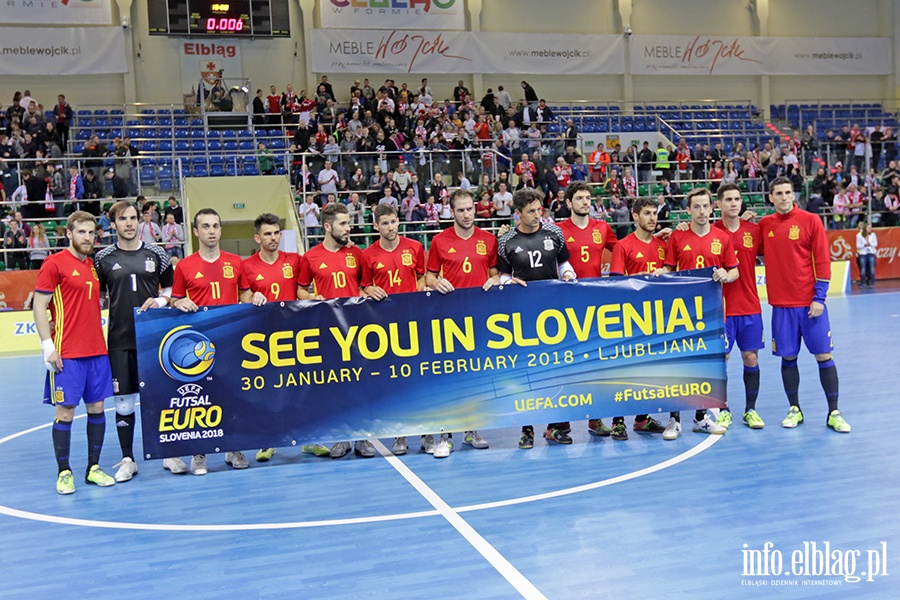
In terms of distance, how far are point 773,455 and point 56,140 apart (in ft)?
68.1

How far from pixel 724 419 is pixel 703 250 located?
58.4 inches

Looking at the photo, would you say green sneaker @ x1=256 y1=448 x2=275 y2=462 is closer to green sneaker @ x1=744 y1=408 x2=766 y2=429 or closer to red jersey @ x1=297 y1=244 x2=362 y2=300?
red jersey @ x1=297 y1=244 x2=362 y2=300

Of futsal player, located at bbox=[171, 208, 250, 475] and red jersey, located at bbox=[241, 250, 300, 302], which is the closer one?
futsal player, located at bbox=[171, 208, 250, 475]

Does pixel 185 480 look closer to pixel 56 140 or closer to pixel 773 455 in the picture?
pixel 773 455

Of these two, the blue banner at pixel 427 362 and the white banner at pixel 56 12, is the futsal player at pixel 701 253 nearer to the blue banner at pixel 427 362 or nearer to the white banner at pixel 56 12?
the blue banner at pixel 427 362

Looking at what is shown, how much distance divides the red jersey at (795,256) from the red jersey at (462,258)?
2427 mm

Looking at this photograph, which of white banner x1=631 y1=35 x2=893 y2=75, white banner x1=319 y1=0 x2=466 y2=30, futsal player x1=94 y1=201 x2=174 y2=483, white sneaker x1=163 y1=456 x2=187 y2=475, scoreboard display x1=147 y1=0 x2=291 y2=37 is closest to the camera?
futsal player x1=94 y1=201 x2=174 y2=483

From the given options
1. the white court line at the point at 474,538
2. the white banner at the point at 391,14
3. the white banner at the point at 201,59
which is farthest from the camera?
the white banner at the point at 391,14

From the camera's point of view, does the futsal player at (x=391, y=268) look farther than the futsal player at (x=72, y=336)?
Yes

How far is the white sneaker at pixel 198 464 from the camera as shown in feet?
23.1

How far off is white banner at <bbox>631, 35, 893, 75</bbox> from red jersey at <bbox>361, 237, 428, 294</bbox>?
24.8 meters

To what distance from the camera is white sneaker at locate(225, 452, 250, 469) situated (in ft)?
23.5

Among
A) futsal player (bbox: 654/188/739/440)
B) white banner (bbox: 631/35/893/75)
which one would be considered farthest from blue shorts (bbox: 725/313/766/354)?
white banner (bbox: 631/35/893/75)

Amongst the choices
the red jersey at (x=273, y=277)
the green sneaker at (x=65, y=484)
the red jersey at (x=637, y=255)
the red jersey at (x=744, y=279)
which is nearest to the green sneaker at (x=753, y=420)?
the red jersey at (x=744, y=279)
